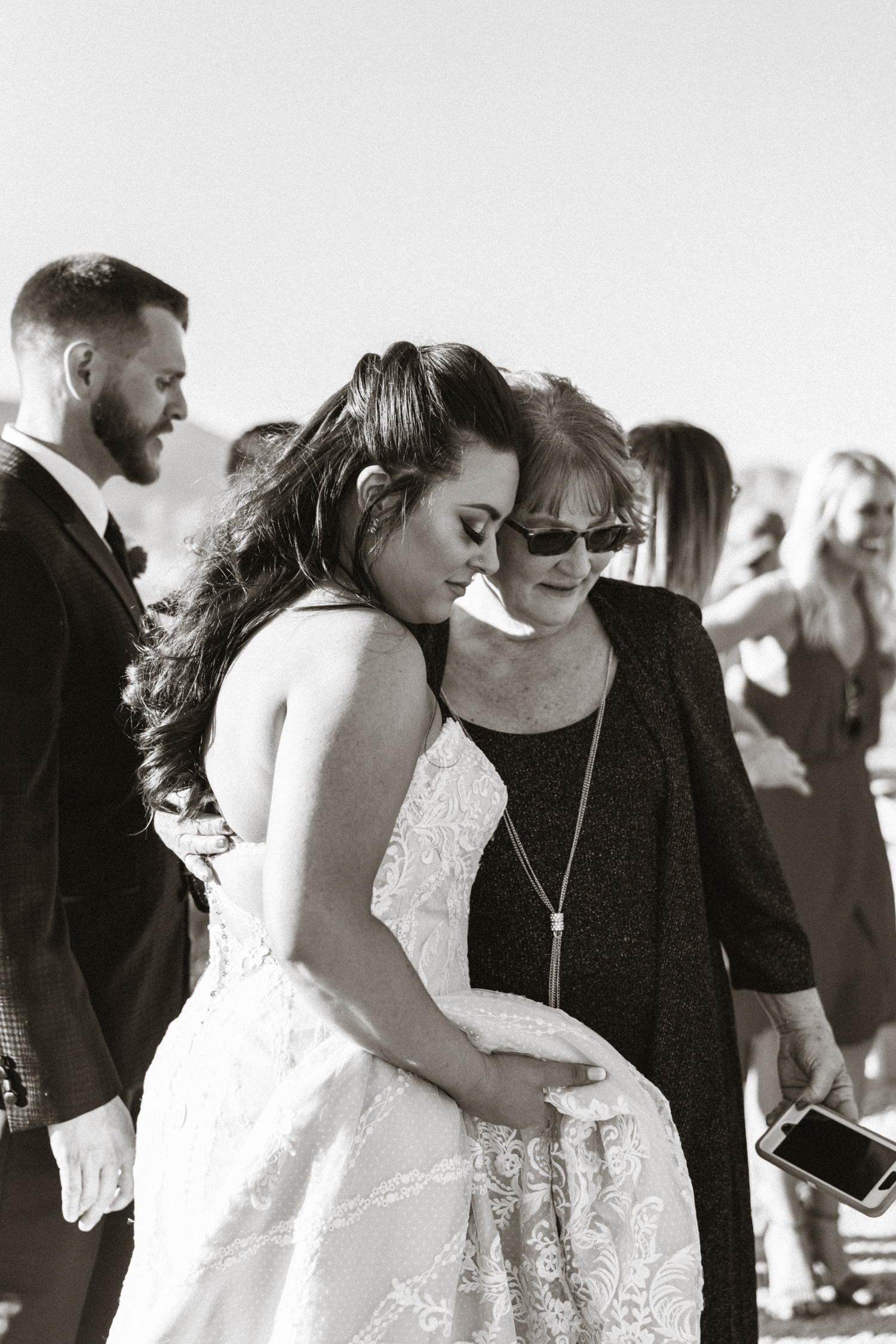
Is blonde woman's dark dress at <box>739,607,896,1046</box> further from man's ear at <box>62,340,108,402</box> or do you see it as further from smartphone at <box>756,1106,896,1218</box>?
man's ear at <box>62,340,108,402</box>

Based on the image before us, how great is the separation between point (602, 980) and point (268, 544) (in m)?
0.76

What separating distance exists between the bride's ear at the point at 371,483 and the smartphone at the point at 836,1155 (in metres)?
1.05

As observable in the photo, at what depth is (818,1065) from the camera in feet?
5.84

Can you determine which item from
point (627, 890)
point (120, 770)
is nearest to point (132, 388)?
point (120, 770)

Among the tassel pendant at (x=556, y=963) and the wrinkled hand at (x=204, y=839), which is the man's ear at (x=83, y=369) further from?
the tassel pendant at (x=556, y=963)

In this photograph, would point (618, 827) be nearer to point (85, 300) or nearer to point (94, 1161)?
point (94, 1161)

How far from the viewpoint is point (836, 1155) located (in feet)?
5.47

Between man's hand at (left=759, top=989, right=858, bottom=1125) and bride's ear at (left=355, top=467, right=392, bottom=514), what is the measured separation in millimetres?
1031

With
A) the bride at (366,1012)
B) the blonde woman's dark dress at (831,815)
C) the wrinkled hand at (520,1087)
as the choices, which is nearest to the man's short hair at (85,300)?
the bride at (366,1012)

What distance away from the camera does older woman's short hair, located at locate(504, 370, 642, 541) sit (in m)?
1.67

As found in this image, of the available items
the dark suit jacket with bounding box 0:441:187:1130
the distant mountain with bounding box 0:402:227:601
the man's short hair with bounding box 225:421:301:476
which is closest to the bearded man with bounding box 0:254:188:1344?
the dark suit jacket with bounding box 0:441:187:1130

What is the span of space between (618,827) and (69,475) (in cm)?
113

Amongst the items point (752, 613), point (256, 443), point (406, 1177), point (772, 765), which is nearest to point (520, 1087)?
point (406, 1177)

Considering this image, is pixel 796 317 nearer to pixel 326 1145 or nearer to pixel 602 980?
pixel 602 980
